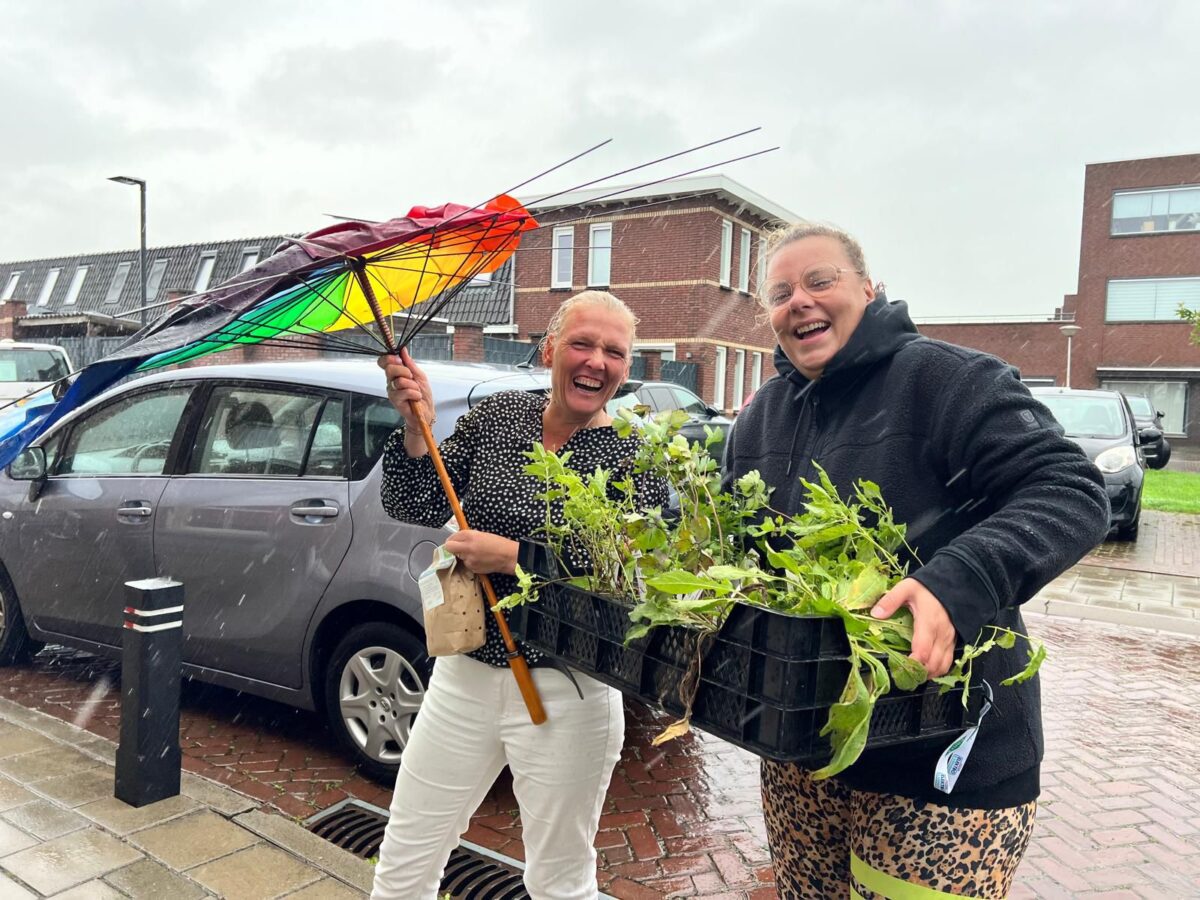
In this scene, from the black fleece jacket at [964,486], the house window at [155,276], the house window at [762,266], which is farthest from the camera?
the house window at [155,276]

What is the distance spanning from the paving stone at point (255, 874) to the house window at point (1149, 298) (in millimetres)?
38593

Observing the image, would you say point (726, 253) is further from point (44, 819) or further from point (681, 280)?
point (44, 819)

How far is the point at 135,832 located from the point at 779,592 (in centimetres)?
299

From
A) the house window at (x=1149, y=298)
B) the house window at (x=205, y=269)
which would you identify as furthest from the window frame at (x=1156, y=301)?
the house window at (x=205, y=269)

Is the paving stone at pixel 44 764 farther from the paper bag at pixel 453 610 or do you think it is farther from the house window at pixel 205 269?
the house window at pixel 205 269

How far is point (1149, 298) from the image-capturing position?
35594mm

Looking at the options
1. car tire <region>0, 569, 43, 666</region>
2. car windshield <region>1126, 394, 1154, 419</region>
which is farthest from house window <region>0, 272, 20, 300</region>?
car windshield <region>1126, 394, 1154, 419</region>

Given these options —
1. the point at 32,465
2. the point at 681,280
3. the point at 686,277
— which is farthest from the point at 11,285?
the point at 32,465

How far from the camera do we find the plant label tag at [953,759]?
1.64 m

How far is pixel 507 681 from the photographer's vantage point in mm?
2363

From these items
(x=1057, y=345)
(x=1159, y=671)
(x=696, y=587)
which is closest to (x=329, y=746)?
(x=696, y=587)

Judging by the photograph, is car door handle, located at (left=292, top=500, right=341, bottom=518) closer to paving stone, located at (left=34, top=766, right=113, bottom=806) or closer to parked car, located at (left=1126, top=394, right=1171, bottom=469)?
paving stone, located at (left=34, top=766, right=113, bottom=806)

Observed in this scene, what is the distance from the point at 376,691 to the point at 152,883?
1050 millimetres

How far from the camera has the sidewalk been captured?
3.09 m
